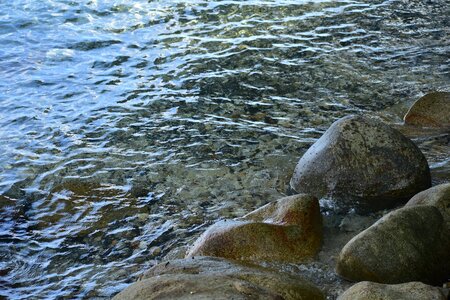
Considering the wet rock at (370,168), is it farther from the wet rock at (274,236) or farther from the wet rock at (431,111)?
the wet rock at (431,111)

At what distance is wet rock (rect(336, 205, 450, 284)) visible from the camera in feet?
16.0

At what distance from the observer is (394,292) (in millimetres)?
4195

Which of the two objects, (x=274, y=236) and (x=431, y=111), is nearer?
(x=274, y=236)

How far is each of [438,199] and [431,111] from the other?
2979 mm

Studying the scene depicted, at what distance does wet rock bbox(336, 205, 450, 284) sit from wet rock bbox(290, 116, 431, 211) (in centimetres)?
125

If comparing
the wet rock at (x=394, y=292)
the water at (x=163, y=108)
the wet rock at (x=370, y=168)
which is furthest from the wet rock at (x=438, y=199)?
the water at (x=163, y=108)

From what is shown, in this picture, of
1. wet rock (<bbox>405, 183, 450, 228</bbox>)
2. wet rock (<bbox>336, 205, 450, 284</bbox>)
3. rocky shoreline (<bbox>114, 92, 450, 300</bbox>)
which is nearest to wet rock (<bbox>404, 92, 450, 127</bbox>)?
rocky shoreline (<bbox>114, 92, 450, 300</bbox>)

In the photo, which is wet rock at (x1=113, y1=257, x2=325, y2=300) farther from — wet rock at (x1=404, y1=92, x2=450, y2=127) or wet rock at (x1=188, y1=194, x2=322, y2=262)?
wet rock at (x1=404, y1=92, x2=450, y2=127)

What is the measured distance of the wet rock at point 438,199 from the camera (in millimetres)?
5309

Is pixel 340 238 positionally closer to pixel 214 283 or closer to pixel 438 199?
pixel 438 199

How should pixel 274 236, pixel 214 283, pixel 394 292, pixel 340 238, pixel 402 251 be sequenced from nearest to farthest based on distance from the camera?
1. pixel 214 283
2. pixel 394 292
3. pixel 402 251
4. pixel 274 236
5. pixel 340 238

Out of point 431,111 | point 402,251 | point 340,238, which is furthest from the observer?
point 431,111

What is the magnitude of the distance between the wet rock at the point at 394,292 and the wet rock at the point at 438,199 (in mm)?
1077

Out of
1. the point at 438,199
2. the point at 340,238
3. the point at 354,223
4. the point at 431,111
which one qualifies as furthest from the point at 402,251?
the point at 431,111
